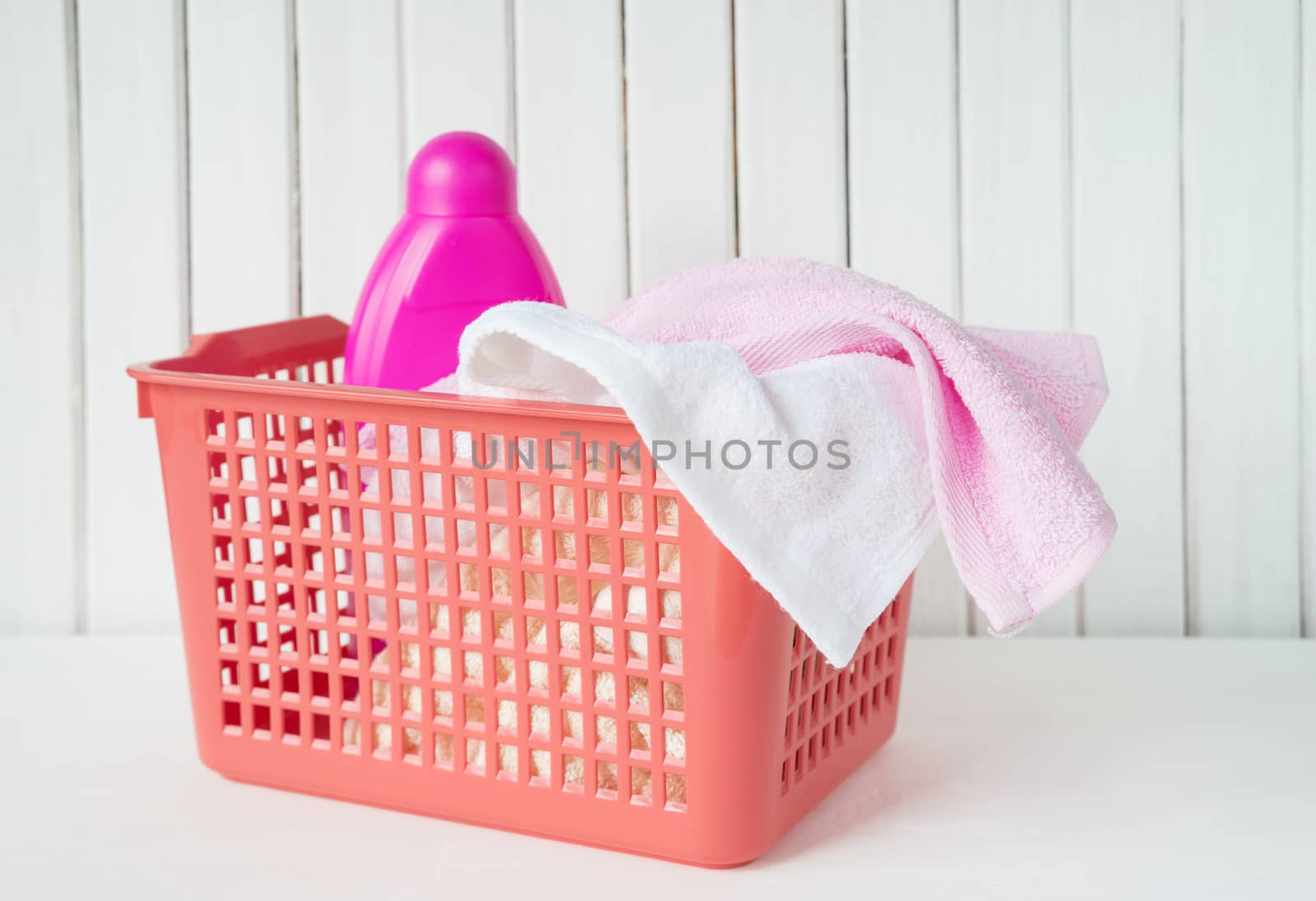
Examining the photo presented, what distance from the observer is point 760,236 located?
42.1 inches

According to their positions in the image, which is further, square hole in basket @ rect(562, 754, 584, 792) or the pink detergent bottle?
the pink detergent bottle

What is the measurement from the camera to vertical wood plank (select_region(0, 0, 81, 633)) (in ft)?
3.62

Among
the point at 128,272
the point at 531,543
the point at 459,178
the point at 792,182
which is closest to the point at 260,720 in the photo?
the point at 531,543

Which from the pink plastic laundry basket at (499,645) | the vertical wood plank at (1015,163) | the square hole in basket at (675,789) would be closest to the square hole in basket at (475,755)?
the pink plastic laundry basket at (499,645)

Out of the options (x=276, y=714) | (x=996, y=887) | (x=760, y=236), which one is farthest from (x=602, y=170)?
(x=996, y=887)

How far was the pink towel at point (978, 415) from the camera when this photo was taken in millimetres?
650

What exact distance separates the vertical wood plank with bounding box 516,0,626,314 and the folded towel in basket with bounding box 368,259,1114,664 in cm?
37

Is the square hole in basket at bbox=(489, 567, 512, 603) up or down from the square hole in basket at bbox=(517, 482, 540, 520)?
down

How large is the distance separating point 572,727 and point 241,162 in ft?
2.02

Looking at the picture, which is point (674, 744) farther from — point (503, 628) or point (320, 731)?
point (320, 731)

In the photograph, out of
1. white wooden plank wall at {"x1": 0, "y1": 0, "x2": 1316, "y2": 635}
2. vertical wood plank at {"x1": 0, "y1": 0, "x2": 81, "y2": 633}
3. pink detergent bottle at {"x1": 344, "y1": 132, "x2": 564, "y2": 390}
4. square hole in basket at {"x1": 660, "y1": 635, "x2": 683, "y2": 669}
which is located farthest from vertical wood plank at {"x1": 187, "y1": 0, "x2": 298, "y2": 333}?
square hole in basket at {"x1": 660, "y1": 635, "x2": 683, "y2": 669}

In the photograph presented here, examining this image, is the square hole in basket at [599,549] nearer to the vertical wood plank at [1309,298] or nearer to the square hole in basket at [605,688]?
the square hole in basket at [605,688]

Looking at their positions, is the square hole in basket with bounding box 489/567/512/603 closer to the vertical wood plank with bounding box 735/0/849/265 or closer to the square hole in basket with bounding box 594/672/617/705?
the square hole in basket with bounding box 594/672/617/705

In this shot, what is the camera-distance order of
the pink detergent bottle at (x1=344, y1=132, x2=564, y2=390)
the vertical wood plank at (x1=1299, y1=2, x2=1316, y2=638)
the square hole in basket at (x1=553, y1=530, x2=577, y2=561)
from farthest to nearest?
the vertical wood plank at (x1=1299, y1=2, x2=1316, y2=638) < the pink detergent bottle at (x1=344, y1=132, x2=564, y2=390) < the square hole in basket at (x1=553, y1=530, x2=577, y2=561)
